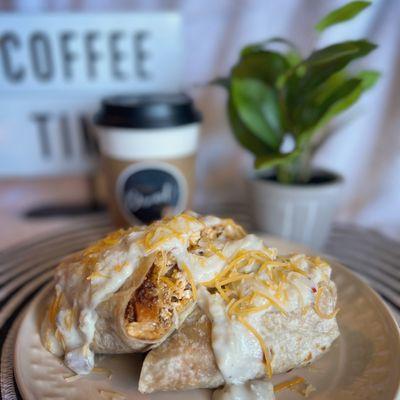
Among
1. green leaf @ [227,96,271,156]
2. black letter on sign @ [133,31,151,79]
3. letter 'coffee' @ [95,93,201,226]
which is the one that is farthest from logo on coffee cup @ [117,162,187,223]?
black letter on sign @ [133,31,151,79]

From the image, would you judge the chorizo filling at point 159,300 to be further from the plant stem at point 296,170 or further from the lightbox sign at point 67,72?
the lightbox sign at point 67,72

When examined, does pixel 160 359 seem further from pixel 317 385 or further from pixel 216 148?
pixel 216 148

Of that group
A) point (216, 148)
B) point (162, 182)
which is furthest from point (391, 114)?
point (162, 182)

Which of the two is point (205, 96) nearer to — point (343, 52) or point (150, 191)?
point (150, 191)

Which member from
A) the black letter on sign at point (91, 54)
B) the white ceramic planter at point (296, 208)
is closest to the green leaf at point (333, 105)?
the white ceramic planter at point (296, 208)

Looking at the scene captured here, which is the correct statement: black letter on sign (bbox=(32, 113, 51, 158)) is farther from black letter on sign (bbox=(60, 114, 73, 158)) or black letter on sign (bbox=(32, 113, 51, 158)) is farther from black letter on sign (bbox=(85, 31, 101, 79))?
black letter on sign (bbox=(85, 31, 101, 79))
